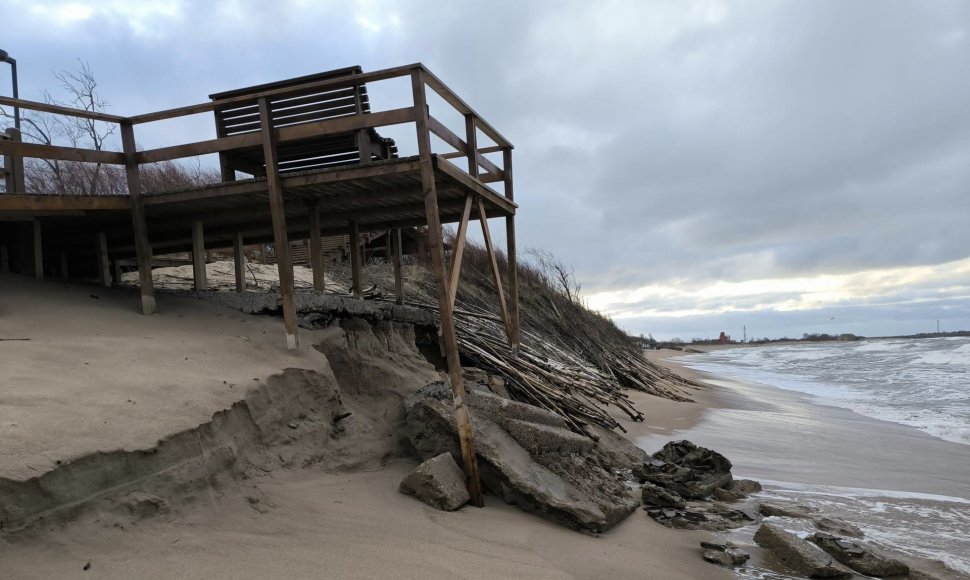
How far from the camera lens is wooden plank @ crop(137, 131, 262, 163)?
552 centimetres

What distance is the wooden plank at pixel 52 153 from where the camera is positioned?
5121 millimetres

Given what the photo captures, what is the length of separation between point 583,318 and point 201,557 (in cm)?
1556

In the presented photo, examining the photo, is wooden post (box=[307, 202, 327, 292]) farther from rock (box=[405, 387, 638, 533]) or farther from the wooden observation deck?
rock (box=[405, 387, 638, 533])

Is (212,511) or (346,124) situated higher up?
(346,124)

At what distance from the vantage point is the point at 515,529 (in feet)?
13.1

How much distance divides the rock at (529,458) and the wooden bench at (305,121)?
7.72ft

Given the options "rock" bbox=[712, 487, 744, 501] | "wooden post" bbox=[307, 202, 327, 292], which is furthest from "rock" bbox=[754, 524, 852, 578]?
"wooden post" bbox=[307, 202, 327, 292]

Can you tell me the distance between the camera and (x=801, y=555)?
375 cm

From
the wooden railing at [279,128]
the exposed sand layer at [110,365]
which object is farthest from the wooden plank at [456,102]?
the exposed sand layer at [110,365]

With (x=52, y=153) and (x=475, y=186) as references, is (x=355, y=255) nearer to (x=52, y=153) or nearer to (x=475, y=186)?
(x=475, y=186)

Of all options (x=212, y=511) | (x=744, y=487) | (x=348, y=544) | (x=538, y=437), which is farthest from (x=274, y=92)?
(x=744, y=487)

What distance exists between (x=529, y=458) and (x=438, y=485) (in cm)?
97

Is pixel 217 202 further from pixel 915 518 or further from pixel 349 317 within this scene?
pixel 915 518

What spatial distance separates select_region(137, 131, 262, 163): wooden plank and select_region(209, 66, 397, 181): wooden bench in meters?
0.27
